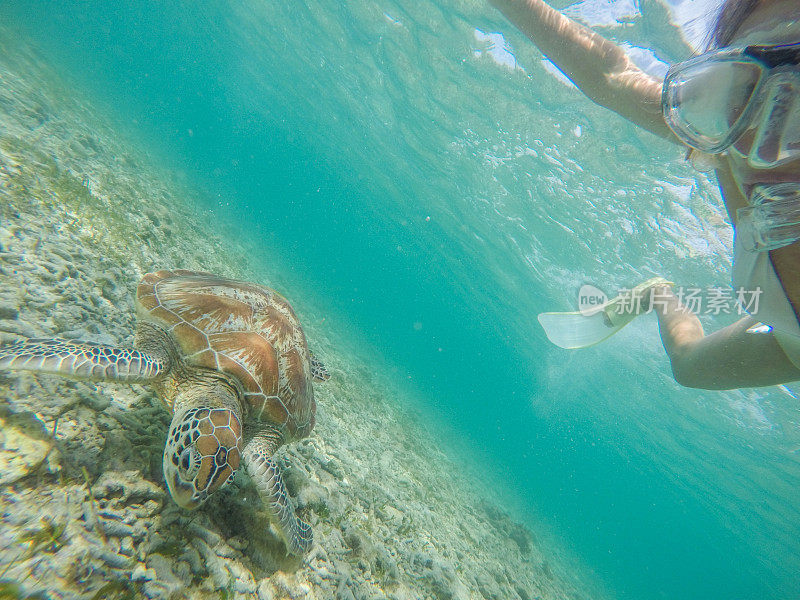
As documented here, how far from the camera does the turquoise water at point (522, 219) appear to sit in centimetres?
1226

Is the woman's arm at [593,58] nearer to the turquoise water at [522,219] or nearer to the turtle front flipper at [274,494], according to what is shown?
the turtle front flipper at [274,494]

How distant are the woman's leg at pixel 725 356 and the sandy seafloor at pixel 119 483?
3.22 meters

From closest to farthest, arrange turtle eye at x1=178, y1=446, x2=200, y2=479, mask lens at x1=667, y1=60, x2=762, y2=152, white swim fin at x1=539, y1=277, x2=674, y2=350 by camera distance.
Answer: mask lens at x1=667, y1=60, x2=762, y2=152 < turtle eye at x1=178, y1=446, x2=200, y2=479 < white swim fin at x1=539, y1=277, x2=674, y2=350

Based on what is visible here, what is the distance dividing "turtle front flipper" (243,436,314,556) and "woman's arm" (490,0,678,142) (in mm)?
3296

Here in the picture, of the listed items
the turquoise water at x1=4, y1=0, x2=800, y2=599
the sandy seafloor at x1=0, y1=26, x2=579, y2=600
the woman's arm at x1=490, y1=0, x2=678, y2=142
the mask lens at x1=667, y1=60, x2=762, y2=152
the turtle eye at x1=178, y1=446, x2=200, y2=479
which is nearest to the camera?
the mask lens at x1=667, y1=60, x2=762, y2=152

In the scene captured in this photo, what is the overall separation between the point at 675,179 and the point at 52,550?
48.1 ft

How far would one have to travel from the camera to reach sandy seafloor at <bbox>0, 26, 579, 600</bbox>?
1.43 m

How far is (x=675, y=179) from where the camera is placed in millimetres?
10289

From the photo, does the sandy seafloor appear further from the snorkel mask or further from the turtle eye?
the snorkel mask

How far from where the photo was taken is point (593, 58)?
2.19 meters

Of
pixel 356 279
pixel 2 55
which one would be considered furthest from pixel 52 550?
pixel 356 279

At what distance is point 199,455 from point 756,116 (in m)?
2.91

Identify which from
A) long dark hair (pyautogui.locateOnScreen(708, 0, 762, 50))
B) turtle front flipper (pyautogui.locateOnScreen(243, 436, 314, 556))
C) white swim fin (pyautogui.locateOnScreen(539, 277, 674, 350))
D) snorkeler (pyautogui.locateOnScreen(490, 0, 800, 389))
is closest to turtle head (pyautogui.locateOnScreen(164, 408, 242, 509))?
turtle front flipper (pyautogui.locateOnScreen(243, 436, 314, 556))

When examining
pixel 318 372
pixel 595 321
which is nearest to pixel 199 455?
pixel 318 372
